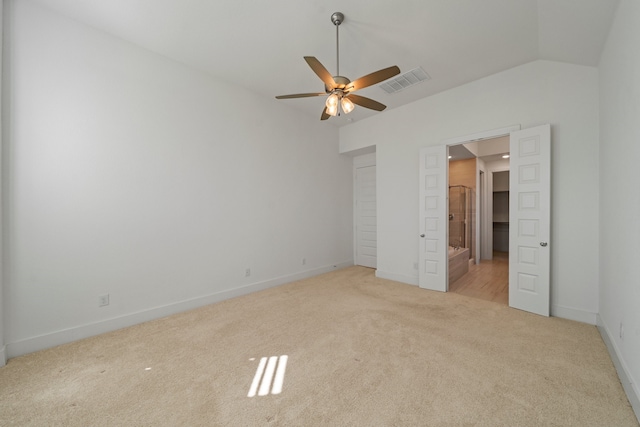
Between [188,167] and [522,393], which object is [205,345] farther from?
[522,393]

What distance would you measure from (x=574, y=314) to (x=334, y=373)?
293 centimetres

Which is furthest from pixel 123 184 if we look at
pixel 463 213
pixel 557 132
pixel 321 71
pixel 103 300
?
pixel 463 213

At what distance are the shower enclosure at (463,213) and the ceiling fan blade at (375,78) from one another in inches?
177

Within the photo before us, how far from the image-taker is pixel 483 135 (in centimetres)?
355

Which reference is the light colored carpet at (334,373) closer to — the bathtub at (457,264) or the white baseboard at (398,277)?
the white baseboard at (398,277)

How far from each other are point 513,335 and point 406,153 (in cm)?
296

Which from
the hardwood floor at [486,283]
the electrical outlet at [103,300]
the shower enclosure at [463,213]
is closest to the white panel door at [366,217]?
the hardwood floor at [486,283]

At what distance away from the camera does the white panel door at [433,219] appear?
12.7 ft

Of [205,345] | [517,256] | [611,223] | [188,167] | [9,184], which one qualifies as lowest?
[205,345]

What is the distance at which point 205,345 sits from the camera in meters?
2.41

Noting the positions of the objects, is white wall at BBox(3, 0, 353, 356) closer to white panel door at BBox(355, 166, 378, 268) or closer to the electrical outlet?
the electrical outlet

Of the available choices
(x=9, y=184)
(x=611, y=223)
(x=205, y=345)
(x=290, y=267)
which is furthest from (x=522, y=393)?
(x=9, y=184)

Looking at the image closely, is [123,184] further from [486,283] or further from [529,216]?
[486,283]

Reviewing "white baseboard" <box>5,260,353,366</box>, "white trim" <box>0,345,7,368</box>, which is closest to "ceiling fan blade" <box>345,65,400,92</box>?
"white baseboard" <box>5,260,353,366</box>
